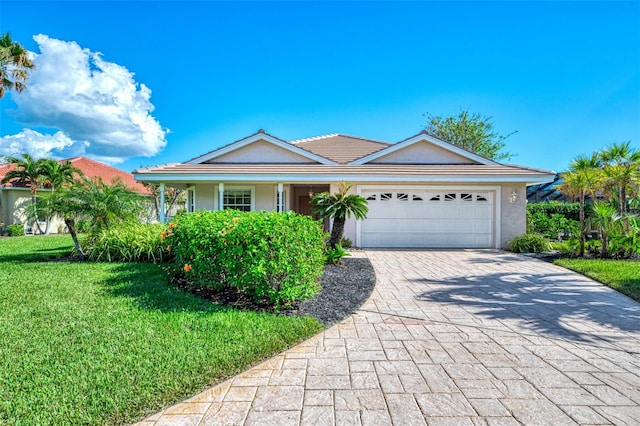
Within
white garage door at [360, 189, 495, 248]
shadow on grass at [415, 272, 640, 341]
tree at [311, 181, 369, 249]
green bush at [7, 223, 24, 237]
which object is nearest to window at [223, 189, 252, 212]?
white garage door at [360, 189, 495, 248]

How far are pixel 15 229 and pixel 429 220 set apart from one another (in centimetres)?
2400

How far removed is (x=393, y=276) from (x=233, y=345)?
5.04m

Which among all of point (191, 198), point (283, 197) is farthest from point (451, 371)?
point (191, 198)

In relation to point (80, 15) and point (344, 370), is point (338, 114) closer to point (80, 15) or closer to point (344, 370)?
point (80, 15)

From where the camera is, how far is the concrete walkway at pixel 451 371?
8.32 ft

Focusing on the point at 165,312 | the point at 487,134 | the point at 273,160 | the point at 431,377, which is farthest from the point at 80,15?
the point at 487,134

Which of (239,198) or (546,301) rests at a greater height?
(239,198)

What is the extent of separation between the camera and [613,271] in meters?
7.83

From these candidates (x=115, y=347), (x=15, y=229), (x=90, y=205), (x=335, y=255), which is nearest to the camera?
(x=115, y=347)

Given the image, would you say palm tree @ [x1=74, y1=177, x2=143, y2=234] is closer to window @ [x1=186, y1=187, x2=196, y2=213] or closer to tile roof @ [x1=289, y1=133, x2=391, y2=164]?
window @ [x1=186, y1=187, x2=196, y2=213]

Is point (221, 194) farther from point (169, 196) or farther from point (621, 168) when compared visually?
point (169, 196)

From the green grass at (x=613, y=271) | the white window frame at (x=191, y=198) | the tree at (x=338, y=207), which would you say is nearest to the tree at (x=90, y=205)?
the white window frame at (x=191, y=198)

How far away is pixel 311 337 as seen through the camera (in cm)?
406

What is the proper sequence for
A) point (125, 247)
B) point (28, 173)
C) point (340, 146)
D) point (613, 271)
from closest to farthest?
point (613, 271) → point (125, 247) → point (340, 146) → point (28, 173)
